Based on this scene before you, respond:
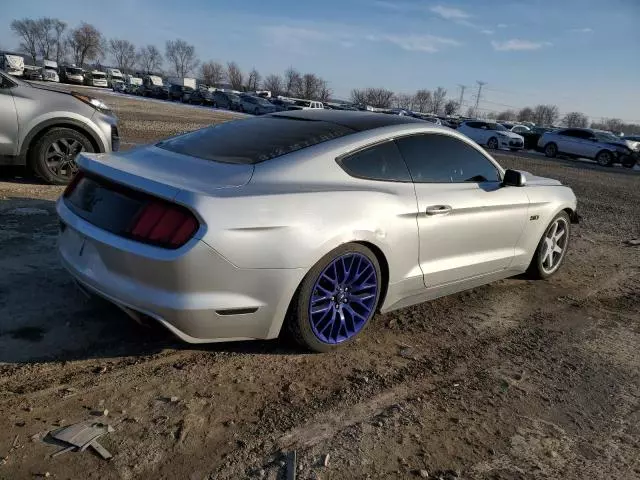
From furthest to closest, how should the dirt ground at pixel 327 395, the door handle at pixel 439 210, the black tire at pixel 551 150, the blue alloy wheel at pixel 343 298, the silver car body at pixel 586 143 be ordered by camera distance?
the black tire at pixel 551 150, the silver car body at pixel 586 143, the door handle at pixel 439 210, the blue alloy wheel at pixel 343 298, the dirt ground at pixel 327 395

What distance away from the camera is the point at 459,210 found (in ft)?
12.9

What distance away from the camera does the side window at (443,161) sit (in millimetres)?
3818

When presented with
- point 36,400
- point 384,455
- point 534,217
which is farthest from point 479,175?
point 36,400

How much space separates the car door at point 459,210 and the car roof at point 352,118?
0.23 meters

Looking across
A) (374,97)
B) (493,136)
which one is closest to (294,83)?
(374,97)

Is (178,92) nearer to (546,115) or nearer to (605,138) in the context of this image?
A: (605,138)

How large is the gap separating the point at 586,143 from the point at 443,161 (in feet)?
77.1

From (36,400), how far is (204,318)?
88cm

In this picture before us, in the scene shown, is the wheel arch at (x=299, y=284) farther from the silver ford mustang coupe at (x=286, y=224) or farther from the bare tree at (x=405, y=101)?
the bare tree at (x=405, y=101)

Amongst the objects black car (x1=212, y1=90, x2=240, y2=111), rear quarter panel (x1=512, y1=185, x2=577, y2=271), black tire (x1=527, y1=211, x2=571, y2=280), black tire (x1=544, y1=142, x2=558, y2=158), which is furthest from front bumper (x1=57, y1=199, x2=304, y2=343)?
black car (x1=212, y1=90, x2=240, y2=111)

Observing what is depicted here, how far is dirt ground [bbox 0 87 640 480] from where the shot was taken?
7.95ft

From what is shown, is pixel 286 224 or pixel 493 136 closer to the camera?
pixel 286 224

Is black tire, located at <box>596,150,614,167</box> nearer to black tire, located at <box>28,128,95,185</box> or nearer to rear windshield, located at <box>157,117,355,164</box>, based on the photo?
black tire, located at <box>28,128,95,185</box>

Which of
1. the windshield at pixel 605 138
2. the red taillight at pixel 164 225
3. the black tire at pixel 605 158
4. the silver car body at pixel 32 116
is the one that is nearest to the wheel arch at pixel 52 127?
the silver car body at pixel 32 116
